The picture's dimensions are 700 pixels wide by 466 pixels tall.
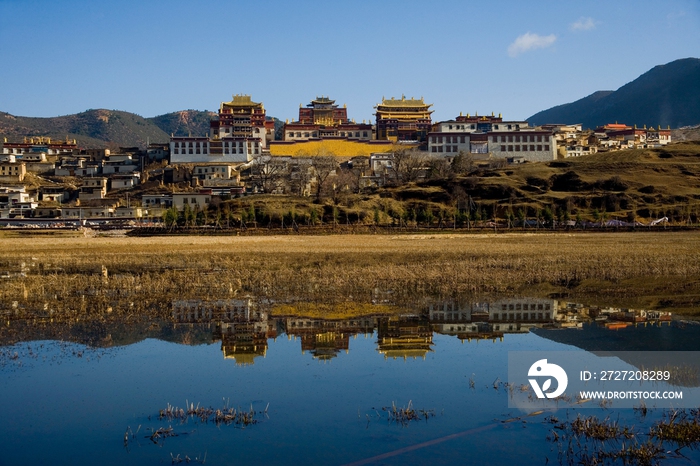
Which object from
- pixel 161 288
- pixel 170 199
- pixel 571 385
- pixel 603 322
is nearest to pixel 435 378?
pixel 571 385

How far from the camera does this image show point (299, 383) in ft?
48.1

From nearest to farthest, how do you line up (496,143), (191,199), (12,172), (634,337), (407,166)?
(634,337)
(191,199)
(407,166)
(12,172)
(496,143)

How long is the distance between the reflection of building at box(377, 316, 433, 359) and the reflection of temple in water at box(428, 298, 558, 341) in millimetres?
465

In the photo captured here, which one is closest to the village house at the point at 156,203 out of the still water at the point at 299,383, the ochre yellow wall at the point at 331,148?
the ochre yellow wall at the point at 331,148

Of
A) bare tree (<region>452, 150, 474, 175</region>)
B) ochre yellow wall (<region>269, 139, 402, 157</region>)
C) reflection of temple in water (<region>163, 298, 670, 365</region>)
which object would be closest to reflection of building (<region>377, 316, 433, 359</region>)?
reflection of temple in water (<region>163, 298, 670, 365</region>)

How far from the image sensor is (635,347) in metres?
16.9

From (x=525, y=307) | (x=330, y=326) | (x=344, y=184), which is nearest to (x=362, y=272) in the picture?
(x=525, y=307)

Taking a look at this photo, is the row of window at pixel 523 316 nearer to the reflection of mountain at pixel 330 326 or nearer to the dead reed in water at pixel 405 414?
the reflection of mountain at pixel 330 326

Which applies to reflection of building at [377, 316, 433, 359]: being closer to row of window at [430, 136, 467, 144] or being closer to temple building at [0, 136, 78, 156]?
row of window at [430, 136, 467, 144]

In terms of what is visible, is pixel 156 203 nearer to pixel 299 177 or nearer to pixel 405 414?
pixel 299 177

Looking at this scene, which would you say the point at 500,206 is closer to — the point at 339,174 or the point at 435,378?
the point at 339,174

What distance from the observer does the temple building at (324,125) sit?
344ft

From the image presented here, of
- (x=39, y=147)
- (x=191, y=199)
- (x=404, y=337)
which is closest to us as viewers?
(x=404, y=337)

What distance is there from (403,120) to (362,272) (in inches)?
3179
